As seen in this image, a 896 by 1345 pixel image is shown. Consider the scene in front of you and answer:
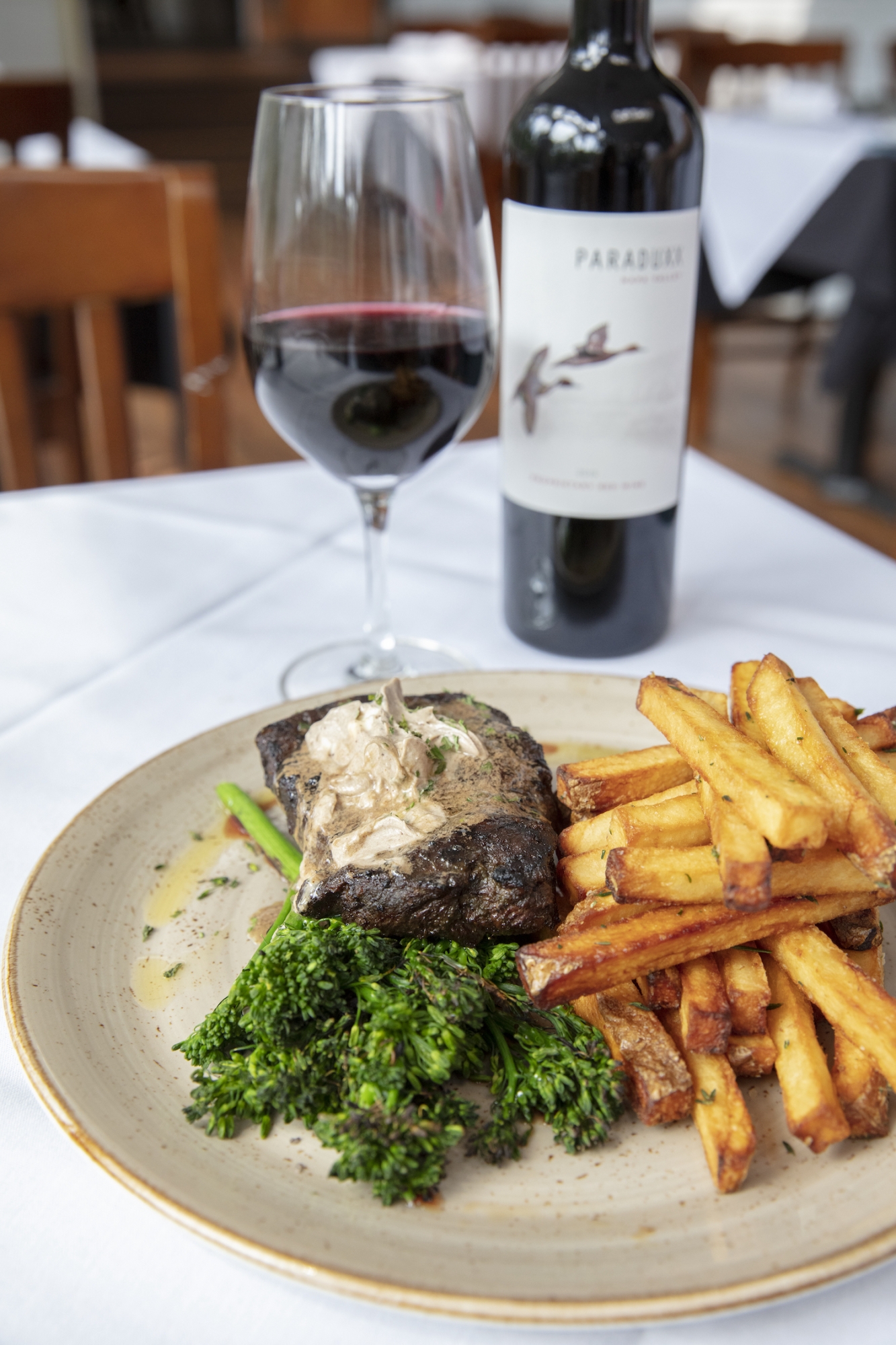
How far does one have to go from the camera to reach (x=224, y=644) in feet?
4.53

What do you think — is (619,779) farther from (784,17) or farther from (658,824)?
(784,17)

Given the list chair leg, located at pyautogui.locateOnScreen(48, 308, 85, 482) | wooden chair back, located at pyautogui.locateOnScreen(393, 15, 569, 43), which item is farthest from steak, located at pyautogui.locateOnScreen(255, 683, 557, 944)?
wooden chair back, located at pyautogui.locateOnScreen(393, 15, 569, 43)

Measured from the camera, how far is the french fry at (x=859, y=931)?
2.58 feet

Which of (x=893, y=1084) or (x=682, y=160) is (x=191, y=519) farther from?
(x=893, y=1084)

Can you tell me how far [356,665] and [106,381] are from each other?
1269mm

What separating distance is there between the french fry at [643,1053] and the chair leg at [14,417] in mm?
1732

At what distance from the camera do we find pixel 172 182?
205 centimetres

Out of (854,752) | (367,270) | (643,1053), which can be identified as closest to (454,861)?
(643,1053)

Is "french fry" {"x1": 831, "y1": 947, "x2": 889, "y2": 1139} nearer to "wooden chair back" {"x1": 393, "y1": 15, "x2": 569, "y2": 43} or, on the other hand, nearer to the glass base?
the glass base

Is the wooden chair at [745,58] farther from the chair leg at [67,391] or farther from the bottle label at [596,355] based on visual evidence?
the bottle label at [596,355]

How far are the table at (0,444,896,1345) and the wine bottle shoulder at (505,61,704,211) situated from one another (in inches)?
20.8

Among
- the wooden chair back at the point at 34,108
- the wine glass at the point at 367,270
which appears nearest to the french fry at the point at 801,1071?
the wine glass at the point at 367,270

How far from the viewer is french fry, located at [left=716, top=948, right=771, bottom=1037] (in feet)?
2.36

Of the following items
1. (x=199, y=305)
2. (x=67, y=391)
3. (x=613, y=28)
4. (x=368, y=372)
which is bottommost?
(x=67, y=391)
